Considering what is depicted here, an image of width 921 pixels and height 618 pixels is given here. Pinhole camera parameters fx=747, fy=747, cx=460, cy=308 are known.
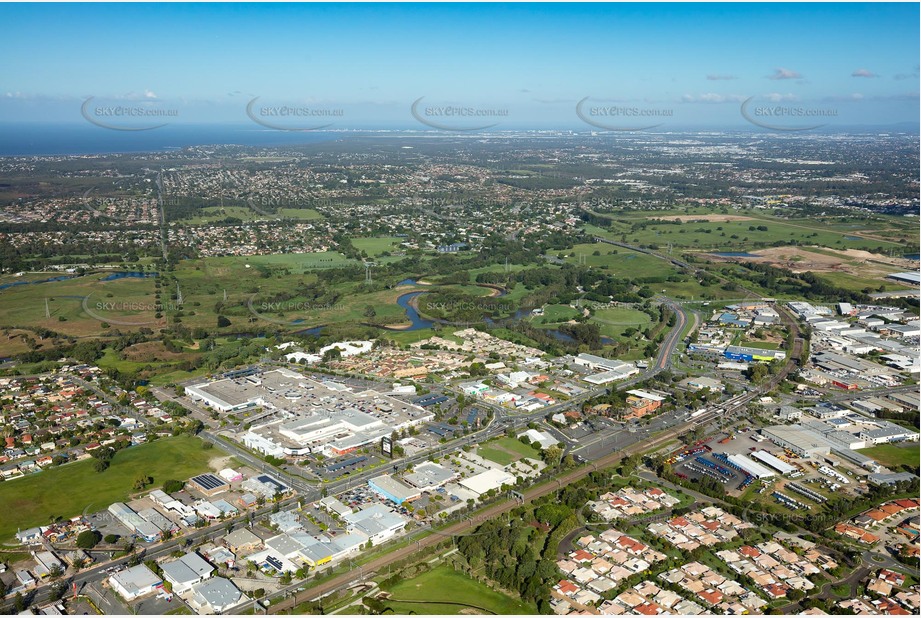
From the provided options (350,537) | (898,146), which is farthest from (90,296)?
(898,146)

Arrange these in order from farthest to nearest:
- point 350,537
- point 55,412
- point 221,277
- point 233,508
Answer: point 221,277
point 55,412
point 233,508
point 350,537

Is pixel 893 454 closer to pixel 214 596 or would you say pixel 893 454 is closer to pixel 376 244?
pixel 214 596

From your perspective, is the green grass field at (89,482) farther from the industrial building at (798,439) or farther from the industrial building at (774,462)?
the industrial building at (798,439)

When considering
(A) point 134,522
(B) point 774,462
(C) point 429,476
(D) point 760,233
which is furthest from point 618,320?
(D) point 760,233

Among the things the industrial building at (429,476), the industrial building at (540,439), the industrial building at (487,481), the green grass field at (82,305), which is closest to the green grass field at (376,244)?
the green grass field at (82,305)

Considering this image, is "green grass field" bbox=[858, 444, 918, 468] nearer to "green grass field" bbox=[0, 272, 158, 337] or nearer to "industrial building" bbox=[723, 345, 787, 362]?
"industrial building" bbox=[723, 345, 787, 362]

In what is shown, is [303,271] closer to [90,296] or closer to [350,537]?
[90,296]
